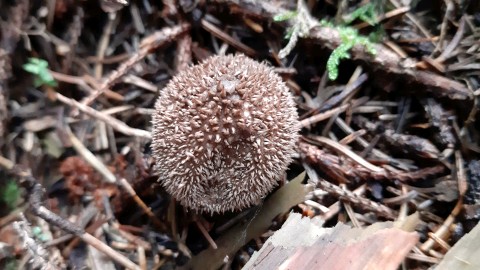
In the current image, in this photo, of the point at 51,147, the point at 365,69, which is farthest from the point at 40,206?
the point at 365,69

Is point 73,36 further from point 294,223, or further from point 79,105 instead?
point 294,223

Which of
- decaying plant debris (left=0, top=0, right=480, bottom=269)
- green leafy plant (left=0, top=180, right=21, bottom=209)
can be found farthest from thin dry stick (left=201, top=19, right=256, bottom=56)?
green leafy plant (left=0, top=180, right=21, bottom=209)

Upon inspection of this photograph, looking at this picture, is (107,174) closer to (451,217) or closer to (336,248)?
(336,248)

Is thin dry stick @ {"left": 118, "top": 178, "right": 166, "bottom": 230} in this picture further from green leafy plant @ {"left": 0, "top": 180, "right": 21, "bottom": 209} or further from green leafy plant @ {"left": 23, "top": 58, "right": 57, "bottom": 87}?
green leafy plant @ {"left": 23, "top": 58, "right": 57, "bottom": 87}

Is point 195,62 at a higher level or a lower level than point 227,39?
lower

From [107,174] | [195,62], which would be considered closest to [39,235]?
[107,174]
